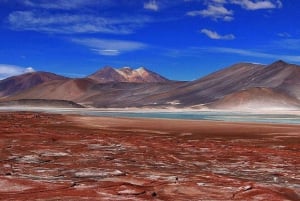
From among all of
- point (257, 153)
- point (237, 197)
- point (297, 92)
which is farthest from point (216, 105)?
point (237, 197)

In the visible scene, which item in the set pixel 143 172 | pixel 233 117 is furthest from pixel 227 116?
pixel 143 172

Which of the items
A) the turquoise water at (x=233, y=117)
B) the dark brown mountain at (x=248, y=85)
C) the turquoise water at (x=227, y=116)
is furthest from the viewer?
the dark brown mountain at (x=248, y=85)

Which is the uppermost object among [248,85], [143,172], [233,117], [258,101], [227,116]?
[248,85]

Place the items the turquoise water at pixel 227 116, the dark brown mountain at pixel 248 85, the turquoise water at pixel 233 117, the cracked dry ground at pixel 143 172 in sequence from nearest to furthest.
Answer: the cracked dry ground at pixel 143 172 → the turquoise water at pixel 233 117 → the turquoise water at pixel 227 116 → the dark brown mountain at pixel 248 85

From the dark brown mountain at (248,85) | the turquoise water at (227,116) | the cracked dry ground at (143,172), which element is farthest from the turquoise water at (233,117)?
Answer: the dark brown mountain at (248,85)

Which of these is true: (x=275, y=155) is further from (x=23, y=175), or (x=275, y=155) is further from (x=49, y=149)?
(x=23, y=175)

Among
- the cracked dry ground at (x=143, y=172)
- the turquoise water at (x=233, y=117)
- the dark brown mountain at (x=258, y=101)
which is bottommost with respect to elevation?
the cracked dry ground at (x=143, y=172)

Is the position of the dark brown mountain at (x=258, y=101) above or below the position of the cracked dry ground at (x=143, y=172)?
above

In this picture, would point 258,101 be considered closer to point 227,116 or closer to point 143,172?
point 227,116

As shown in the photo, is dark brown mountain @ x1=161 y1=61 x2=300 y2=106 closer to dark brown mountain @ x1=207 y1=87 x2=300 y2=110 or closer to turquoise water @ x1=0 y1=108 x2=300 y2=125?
dark brown mountain @ x1=207 y1=87 x2=300 y2=110

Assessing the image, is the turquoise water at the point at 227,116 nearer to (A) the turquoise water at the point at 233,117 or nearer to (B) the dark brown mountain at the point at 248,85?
(A) the turquoise water at the point at 233,117

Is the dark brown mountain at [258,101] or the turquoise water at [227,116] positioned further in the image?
the dark brown mountain at [258,101]

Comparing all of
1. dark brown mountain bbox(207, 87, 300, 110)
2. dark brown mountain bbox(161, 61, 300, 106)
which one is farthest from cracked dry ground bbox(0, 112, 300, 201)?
dark brown mountain bbox(161, 61, 300, 106)
